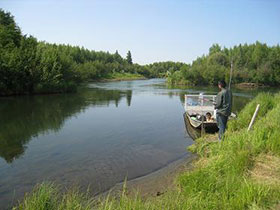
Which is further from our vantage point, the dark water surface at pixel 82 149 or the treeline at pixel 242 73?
the treeline at pixel 242 73

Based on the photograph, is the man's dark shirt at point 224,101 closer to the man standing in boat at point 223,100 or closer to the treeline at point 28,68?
the man standing in boat at point 223,100

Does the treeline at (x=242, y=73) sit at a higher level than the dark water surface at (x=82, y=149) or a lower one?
higher

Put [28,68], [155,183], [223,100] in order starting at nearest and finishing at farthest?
[155,183]
[223,100]
[28,68]

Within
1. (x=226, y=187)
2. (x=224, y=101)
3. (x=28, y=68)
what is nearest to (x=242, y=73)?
(x=28, y=68)

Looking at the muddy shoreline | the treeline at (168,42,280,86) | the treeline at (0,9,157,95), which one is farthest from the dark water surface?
the treeline at (168,42,280,86)

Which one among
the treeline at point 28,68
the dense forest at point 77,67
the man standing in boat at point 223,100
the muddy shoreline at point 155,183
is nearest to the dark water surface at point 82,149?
the muddy shoreline at point 155,183

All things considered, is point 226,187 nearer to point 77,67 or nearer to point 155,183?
point 155,183

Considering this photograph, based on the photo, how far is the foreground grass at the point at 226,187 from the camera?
3.89m

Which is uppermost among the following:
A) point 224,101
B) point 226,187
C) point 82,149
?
point 224,101

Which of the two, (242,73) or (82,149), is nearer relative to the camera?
(82,149)

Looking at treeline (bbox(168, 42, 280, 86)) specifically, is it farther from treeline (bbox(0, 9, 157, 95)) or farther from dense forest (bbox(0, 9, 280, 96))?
treeline (bbox(0, 9, 157, 95))

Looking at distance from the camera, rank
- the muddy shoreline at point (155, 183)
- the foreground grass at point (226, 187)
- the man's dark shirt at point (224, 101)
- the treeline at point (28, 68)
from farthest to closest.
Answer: the treeline at point (28, 68)
the man's dark shirt at point (224, 101)
the muddy shoreline at point (155, 183)
the foreground grass at point (226, 187)

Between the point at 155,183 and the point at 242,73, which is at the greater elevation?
the point at 242,73

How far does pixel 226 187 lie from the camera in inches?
174
